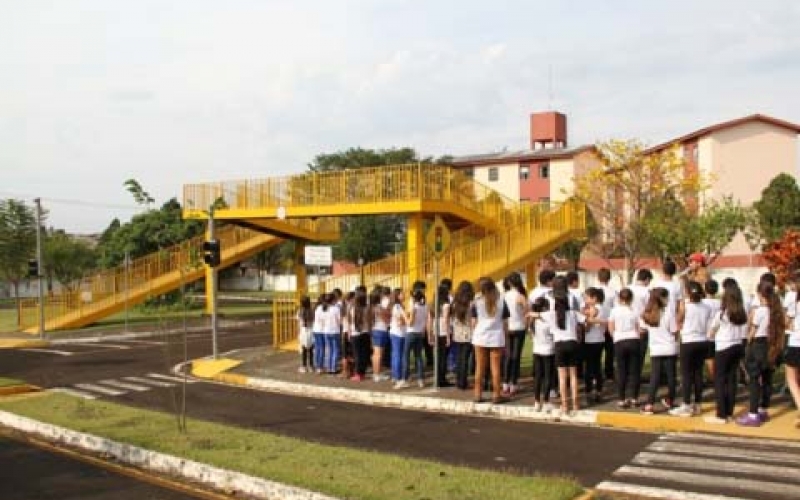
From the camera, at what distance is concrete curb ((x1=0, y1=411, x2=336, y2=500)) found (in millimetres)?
7242

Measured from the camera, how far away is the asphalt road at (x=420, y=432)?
339 inches

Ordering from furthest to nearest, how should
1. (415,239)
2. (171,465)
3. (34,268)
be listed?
(34,268), (415,239), (171,465)

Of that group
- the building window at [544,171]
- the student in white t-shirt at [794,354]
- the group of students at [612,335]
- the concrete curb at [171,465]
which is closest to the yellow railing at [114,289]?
the group of students at [612,335]

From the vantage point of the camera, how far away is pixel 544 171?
61.8 m

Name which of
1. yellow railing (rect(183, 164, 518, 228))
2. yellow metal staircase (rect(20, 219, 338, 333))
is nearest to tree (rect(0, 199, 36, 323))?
yellow metal staircase (rect(20, 219, 338, 333))

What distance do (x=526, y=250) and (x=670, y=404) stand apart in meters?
11.5

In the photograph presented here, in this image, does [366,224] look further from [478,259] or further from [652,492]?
[652,492]

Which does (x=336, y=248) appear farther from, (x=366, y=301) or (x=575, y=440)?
(x=575, y=440)

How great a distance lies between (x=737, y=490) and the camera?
7188 mm

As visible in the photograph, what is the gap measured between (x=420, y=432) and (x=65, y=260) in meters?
55.6

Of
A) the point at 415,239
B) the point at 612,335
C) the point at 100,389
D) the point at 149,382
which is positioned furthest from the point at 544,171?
the point at 612,335

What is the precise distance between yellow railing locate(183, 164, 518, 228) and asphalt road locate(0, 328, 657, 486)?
8479 mm

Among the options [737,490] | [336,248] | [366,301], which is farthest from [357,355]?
[336,248]

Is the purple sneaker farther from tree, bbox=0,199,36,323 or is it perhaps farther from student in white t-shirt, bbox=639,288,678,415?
tree, bbox=0,199,36,323
